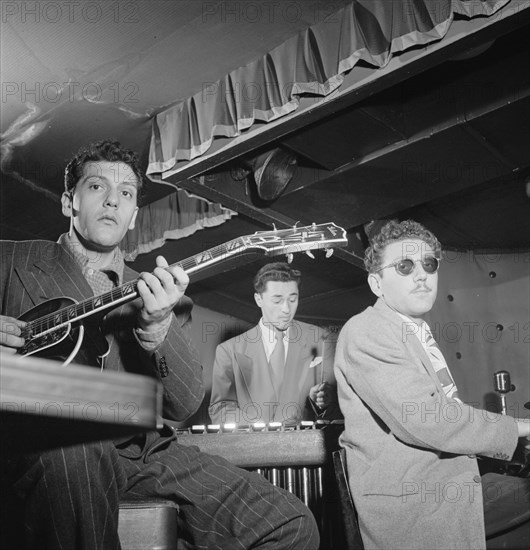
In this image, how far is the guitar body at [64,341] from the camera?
95.9 inches

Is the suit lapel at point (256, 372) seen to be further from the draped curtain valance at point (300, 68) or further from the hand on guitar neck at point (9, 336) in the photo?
the hand on guitar neck at point (9, 336)

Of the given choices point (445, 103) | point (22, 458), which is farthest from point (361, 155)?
point (22, 458)

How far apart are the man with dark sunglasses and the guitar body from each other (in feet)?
3.58

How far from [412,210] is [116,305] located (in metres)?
4.60

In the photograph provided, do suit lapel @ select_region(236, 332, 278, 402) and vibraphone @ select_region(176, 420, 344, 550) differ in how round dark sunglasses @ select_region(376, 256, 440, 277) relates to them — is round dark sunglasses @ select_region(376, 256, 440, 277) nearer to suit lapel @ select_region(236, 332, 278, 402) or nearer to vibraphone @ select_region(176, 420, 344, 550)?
vibraphone @ select_region(176, 420, 344, 550)

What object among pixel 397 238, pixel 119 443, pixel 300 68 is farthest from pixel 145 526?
pixel 300 68

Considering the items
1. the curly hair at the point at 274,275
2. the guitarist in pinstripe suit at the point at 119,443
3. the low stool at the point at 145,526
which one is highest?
the curly hair at the point at 274,275

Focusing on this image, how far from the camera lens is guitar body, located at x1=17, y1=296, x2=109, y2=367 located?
95.9 inches

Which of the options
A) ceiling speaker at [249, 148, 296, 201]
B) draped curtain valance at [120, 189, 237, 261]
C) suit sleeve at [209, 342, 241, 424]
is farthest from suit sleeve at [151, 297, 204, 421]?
draped curtain valance at [120, 189, 237, 261]

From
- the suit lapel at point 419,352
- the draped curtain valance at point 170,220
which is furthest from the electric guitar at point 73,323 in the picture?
the draped curtain valance at point 170,220

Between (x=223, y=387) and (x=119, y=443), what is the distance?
302 centimetres

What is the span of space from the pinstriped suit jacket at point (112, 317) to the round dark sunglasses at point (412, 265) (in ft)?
3.43

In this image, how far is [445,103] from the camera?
4.69 m

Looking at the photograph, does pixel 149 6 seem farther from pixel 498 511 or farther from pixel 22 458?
pixel 498 511
